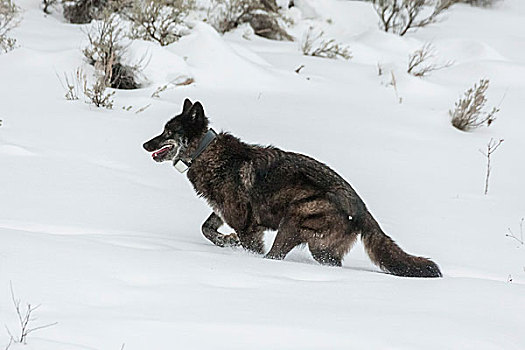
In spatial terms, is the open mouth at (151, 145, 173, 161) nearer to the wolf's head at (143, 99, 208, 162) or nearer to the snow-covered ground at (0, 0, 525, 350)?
the wolf's head at (143, 99, 208, 162)

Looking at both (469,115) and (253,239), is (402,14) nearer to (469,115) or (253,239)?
(469,115)

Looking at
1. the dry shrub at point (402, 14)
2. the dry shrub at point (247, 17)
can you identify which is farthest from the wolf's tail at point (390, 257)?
the dry shrub at point (402, 14)

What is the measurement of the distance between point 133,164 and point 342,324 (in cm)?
477

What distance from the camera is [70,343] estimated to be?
233 cm

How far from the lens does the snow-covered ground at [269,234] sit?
272 centimetres

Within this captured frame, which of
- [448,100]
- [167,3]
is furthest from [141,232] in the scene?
[167,3]

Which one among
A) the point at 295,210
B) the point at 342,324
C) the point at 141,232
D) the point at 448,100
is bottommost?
the point at 448,100

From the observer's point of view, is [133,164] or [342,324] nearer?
[342,324]

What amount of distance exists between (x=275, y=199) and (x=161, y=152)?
1.04 m

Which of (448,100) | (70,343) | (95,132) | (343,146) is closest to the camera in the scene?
(70,343)

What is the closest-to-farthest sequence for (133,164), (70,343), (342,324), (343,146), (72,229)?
(70,343), (342,324), (72,229), (133,164), (343,146)

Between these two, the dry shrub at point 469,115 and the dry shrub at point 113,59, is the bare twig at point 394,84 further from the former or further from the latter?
the dry shrub at point 113,59

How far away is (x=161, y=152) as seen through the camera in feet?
17.6

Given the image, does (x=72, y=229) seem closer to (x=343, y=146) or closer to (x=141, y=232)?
(x=141, y=232)
